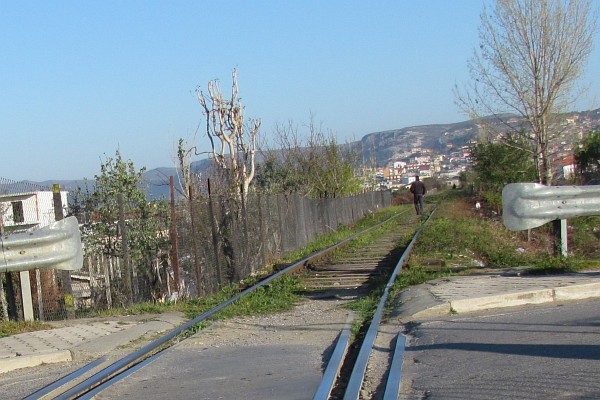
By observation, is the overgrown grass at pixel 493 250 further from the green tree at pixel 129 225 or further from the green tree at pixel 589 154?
the green tree at pixel 589 154

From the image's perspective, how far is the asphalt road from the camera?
566cm

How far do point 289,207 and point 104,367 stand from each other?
16.6 meters

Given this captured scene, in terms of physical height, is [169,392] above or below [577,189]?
below

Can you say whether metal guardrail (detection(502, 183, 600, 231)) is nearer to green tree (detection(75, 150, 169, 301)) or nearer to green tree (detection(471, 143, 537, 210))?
green tree (detection(75, 150, 169, 301))

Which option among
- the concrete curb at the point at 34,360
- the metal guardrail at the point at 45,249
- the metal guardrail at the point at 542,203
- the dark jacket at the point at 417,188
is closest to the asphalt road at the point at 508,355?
the metal guardrail at the point at 542,203

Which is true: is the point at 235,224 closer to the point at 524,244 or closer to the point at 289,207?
the point at 289,207

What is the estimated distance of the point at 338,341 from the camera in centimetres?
795

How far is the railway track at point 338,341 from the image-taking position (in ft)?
21.1

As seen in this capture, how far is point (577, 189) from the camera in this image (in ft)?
38.1

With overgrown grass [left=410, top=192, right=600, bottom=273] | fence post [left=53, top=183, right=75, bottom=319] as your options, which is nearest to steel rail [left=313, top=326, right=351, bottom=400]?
overgrown grass [left=410, top=192, right=600, bottom=273]

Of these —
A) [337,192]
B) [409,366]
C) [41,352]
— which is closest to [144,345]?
[41,352]

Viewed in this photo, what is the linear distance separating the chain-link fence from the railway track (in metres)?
1.67

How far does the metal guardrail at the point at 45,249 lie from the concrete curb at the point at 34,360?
259 centimetres

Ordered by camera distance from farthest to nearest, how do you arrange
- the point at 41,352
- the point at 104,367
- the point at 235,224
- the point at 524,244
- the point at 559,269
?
the point at 524,244 < the point at 235,224 < the point at 559,269 < the point at 41,352 < the point at 104,367
